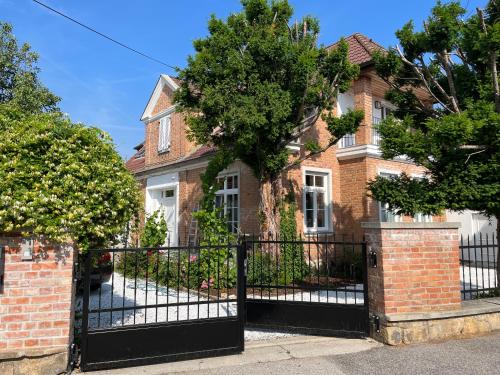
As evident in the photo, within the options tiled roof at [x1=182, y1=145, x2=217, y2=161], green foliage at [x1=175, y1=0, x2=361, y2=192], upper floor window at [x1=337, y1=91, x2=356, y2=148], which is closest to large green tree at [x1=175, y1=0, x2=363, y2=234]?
green foliage at [x1=175, y1=0, x2=361, y2=192]

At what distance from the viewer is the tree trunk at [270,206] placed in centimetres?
913

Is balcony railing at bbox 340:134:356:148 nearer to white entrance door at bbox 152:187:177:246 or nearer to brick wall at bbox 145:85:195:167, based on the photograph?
brick wall at bbox 145:85:195:167

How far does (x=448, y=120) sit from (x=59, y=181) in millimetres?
5192

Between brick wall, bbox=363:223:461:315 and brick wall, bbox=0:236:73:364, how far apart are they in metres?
3.86

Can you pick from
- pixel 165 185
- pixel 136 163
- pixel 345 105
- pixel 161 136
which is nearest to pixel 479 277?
pixel 345 105

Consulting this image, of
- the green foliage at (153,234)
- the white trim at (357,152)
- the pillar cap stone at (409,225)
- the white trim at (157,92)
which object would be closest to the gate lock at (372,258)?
the pillar cap stone at (409,225)

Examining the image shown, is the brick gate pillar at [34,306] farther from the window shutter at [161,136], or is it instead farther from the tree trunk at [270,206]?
the window shutter at [161,136]

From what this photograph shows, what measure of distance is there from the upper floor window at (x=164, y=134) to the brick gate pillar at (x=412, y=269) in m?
11.3

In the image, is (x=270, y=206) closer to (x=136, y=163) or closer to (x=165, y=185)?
(x=165, y=185)

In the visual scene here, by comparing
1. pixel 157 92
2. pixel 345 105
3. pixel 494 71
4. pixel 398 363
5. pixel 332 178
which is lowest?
pixel 398 363

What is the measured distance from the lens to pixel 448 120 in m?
5.45

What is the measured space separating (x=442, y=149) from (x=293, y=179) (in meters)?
4.74

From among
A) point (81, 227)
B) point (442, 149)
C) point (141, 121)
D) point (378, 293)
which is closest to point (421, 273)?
point (378, 293)

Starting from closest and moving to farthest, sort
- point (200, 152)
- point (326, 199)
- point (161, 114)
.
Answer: point (326, 199)
point (200, 152)
point (161, 114)
